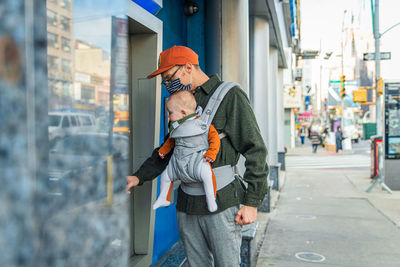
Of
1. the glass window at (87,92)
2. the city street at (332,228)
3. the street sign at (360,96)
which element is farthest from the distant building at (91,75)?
the street sign at (360,96)

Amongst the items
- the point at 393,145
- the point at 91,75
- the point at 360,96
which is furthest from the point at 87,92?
the point at 360,96

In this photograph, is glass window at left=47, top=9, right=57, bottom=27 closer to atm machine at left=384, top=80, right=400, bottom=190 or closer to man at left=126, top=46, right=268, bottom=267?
man at left=126, top=46, right=268, bottom=267

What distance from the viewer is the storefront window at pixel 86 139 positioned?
474 mm

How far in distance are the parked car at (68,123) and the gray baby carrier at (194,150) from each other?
4.47ft

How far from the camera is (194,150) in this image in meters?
1.93

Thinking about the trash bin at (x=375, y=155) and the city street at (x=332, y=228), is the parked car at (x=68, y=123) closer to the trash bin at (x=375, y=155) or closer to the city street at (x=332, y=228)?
the city street at (x=332, y=228)

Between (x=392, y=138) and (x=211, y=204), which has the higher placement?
(x=392, y=138)

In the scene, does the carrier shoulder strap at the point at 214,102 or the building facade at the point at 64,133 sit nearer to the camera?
the building facade at the point at 64,133

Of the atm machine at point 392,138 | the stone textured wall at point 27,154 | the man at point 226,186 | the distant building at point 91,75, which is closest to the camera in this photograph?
the stone textured wall at point 27,154

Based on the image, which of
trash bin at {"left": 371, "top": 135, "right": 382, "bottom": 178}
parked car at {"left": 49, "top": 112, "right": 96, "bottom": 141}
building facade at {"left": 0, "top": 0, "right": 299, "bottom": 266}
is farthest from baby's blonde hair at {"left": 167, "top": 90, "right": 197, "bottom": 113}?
trash bin at {"left": 371, "top": 135, "right": 382, "bottom": 178}

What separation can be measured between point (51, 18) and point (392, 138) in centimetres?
1025

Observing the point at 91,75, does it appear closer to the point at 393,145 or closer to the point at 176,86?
the point at 176,86

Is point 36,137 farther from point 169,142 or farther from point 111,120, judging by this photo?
point 169,142

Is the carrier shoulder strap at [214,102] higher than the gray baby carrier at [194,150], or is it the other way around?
the carrier shoulder strap at [214,102]
